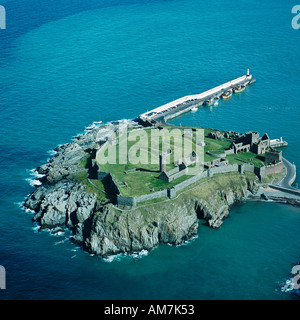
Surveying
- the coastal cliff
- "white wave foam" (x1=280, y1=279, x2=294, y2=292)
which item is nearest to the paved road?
the coastal cliff

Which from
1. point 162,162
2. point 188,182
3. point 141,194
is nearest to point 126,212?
point 141,194

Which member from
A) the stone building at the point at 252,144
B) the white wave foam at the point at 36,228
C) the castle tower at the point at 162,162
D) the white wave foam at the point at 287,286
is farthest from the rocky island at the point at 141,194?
the white wave foam at the point at 287,286

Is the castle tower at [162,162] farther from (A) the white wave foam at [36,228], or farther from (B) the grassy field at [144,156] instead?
(A) the white wave foam at [36,228]

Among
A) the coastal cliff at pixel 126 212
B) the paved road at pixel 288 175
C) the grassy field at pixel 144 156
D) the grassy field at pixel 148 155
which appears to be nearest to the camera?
the coastal cliff at pixel 126 212

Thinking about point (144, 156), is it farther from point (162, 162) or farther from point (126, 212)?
point (126, 212)

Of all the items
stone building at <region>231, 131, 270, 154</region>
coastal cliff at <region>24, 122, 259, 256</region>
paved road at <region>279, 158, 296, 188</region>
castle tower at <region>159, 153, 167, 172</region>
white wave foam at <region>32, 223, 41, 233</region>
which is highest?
stone building at <region>231, 131, 270, 154</region>

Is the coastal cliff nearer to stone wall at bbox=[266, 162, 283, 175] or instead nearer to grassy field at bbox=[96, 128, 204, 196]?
stone wall at bbox=[266, 162, 283, 175]
